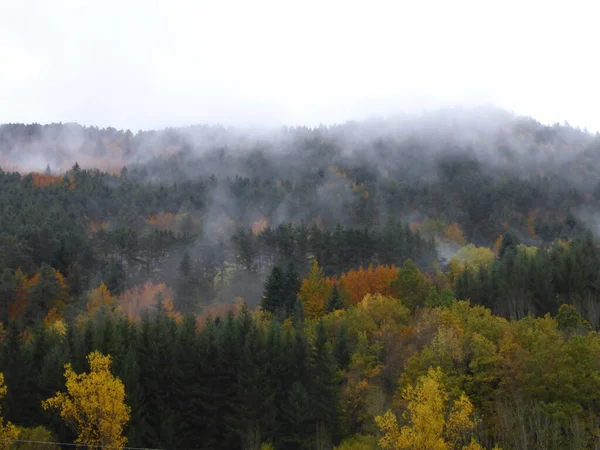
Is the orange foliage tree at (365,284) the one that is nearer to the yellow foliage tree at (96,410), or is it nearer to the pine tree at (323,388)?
the pine tree at (323,388)

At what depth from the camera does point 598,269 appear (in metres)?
75.2

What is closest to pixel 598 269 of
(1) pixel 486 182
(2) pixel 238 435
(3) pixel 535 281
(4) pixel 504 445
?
(3) pixel 535 281

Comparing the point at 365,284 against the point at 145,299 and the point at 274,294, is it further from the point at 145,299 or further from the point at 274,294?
the point at 145,299

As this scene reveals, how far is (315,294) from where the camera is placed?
80312mm

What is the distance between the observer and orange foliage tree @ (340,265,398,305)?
81938 mm

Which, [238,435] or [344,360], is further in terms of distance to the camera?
[344,360]

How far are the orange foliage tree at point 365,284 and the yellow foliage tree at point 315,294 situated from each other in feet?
9.90

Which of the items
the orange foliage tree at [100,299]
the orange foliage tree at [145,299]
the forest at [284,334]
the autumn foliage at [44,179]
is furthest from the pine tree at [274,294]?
the autumn foliage at [44,179]

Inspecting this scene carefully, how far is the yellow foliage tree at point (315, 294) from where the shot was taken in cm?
7744

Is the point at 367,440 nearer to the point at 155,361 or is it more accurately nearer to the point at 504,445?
the point at 504,445

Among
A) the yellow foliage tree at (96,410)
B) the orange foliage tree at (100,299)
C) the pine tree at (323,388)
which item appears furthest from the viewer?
the orange foliage tree at (100,299)

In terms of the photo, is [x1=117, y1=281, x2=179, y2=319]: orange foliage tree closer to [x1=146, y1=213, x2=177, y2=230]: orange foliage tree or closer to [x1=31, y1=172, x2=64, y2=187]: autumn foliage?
[x1=146, y1=213, x2=177, y2=230]: orange foliage tree

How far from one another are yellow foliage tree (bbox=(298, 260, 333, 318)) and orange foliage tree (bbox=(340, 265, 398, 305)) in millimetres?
3017

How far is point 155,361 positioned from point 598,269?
62033mm
